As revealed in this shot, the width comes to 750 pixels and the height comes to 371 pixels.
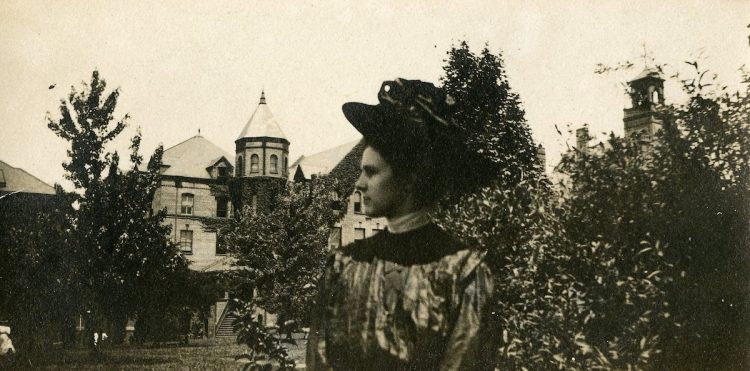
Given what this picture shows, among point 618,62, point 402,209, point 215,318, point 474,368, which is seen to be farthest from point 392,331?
point 215,318

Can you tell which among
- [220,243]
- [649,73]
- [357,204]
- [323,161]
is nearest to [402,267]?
[649,73]

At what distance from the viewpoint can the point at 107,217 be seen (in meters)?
15.2

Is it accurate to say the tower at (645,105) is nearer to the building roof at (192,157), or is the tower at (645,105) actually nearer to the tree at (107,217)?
the tree at (107,217)

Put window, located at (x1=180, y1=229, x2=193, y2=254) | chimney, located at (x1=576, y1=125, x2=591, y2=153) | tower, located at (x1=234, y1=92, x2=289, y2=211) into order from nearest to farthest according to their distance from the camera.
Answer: chimney, located at (x1=576, y1=125, x2=591, y2=153)
tower, located at (x1=234, y1=92, x2=289, y2=211)
window, located at (x1=180, y1=229, x2=193, y2=254)

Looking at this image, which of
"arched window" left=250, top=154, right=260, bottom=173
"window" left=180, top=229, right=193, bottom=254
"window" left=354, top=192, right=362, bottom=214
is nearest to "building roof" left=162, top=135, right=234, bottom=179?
"window" left=180, top=229, right=193, bottom=254

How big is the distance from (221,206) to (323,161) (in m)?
8.49

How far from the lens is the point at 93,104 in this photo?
13.7m

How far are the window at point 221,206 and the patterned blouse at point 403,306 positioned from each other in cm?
4008

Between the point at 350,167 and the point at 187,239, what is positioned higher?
the point at 350,167

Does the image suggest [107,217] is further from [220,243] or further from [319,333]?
[220,243]

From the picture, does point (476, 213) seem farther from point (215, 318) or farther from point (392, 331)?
point (215, 318)

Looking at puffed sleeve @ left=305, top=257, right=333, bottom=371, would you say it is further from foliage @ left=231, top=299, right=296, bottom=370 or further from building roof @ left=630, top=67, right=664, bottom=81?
building roof @ left=630, top=67, right=664, bottom=81

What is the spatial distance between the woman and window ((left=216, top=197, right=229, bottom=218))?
40.1m

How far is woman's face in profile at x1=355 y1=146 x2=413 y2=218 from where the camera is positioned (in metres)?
2.23
